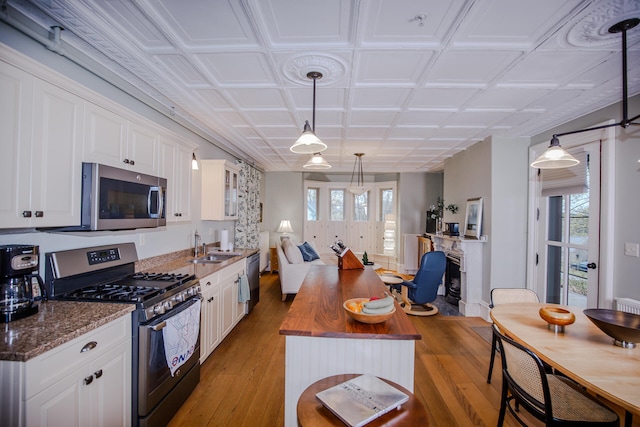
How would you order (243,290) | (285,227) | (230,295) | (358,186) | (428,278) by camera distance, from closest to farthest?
(230,295), (243,290), (428,278), (358,186), (285,227)

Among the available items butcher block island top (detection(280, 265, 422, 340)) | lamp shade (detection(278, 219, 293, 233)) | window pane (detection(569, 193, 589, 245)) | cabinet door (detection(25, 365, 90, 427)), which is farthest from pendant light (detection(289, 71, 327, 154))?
lamp shade (detection(278, 219, 293, 233))

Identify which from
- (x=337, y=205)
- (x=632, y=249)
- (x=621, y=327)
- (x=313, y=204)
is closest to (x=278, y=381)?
(x=621, y=327)

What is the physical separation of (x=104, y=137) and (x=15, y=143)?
22.4 inches

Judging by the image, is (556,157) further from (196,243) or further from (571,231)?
(196,243)

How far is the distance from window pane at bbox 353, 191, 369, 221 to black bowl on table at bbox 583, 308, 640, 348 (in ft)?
20.6

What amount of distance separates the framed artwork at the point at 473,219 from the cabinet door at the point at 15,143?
Result: 15.6 ft

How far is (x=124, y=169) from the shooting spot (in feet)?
6.97

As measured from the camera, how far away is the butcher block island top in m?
1.50

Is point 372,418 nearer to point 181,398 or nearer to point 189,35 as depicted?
point 181,398

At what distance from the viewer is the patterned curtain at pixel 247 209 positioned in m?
5.20

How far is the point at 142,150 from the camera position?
2396 mm

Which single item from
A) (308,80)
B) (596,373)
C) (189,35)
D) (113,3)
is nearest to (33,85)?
(113,3)

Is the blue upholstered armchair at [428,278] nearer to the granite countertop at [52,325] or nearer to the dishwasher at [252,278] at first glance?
the dishwasher at [252,278]

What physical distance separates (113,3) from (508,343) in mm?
2900
